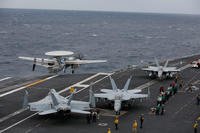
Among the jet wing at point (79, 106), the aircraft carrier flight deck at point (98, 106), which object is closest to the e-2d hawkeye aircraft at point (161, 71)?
the aircraft carrier flight deck at point (98, 106)

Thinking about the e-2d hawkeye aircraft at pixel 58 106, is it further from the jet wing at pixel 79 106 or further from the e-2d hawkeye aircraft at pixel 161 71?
the e-2d hawkeye aircraft at pixel 161 71

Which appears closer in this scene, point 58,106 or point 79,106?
point 58,106

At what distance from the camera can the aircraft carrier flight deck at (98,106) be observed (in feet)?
144

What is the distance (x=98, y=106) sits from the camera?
172ft

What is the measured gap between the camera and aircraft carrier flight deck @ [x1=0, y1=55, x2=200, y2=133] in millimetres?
43781

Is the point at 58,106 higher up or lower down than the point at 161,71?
lower down

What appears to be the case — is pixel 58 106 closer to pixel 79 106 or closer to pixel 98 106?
pixel 79 106

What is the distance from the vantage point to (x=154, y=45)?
169 metres

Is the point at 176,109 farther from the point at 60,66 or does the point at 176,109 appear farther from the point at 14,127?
the point at 60,66

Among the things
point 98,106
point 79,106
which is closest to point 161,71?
point 98,106

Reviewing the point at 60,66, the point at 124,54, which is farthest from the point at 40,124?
the point at 124,54

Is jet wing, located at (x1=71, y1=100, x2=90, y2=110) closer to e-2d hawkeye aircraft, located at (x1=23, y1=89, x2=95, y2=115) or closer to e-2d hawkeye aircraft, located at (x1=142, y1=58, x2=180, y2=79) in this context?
e-2d hawkeye aircraft, located at (x1=23, y1=89, x2=95, y2=115)

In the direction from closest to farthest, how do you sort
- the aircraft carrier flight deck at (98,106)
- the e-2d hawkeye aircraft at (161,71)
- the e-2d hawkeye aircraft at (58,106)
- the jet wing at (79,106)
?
the aircraft carrier flight deck at (98,106) → the e-2d hawkeye aircraft at (58,106) → the jet wing at (79,106) → the e-2d hawkeye aircraft at (161,71)

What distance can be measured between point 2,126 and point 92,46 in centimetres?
11464
